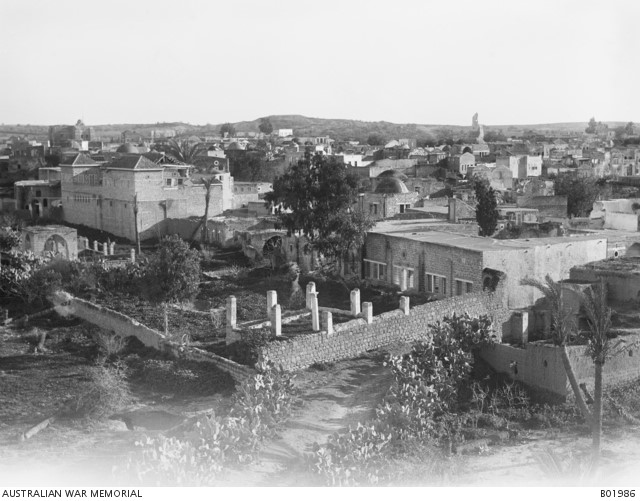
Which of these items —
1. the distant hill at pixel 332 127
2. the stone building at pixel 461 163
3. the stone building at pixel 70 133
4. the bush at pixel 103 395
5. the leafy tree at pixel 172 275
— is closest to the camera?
the bush at pixel 103 395

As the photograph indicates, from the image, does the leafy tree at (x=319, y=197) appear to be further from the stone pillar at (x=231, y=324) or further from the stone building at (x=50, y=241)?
the stone building at (x=50, y=241)

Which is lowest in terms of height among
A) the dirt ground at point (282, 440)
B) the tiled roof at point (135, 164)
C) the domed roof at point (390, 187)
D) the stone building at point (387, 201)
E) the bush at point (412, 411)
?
the dirt ground at point (282, 440)

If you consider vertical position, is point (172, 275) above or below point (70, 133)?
below

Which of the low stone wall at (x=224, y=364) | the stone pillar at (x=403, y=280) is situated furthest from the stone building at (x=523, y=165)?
the low stone wall at (x=224, y=364)

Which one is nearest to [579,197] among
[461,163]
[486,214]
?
[486,214]

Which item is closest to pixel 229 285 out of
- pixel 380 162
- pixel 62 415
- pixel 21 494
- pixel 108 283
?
pixel 108 283

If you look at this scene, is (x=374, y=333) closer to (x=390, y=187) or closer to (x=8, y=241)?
(x=8, y=241)
